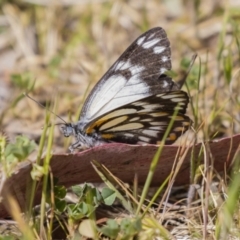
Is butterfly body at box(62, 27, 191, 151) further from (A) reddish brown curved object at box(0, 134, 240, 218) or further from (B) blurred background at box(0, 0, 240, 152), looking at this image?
(B) blurred background at box(0, 0, 240, 152)

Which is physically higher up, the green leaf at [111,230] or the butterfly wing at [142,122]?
the butterfly wing at [142,122]

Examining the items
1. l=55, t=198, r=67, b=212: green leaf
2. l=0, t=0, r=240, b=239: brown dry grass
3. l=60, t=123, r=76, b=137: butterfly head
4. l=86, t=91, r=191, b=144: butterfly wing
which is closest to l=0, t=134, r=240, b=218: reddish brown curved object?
l=55, t=198, r=67, b=212: green leaf

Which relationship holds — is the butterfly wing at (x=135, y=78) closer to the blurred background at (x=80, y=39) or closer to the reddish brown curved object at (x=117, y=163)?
the reddish brown curved object at (x=117, y=163)

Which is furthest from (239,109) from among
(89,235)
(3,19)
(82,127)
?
(3,19)

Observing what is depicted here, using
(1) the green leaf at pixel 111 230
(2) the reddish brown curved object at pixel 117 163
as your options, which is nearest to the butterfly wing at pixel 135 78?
(2) the reddish brown curved object at pixel 117 163

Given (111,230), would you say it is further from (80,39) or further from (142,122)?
(80,39)

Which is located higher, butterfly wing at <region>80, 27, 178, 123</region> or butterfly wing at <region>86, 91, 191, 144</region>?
butterfly wing at <region>80, 27, 178, 123</region>

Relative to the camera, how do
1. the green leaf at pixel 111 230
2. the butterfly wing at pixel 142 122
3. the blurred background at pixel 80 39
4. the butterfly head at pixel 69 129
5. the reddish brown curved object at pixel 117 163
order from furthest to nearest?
the blurred background at pixel 80 39
the butterfly head at pixel 69 129
the butterfly wing at pixel 142 122
the reddish brown curved object at pixel 117 163
the green leaf at pixel 111 230
